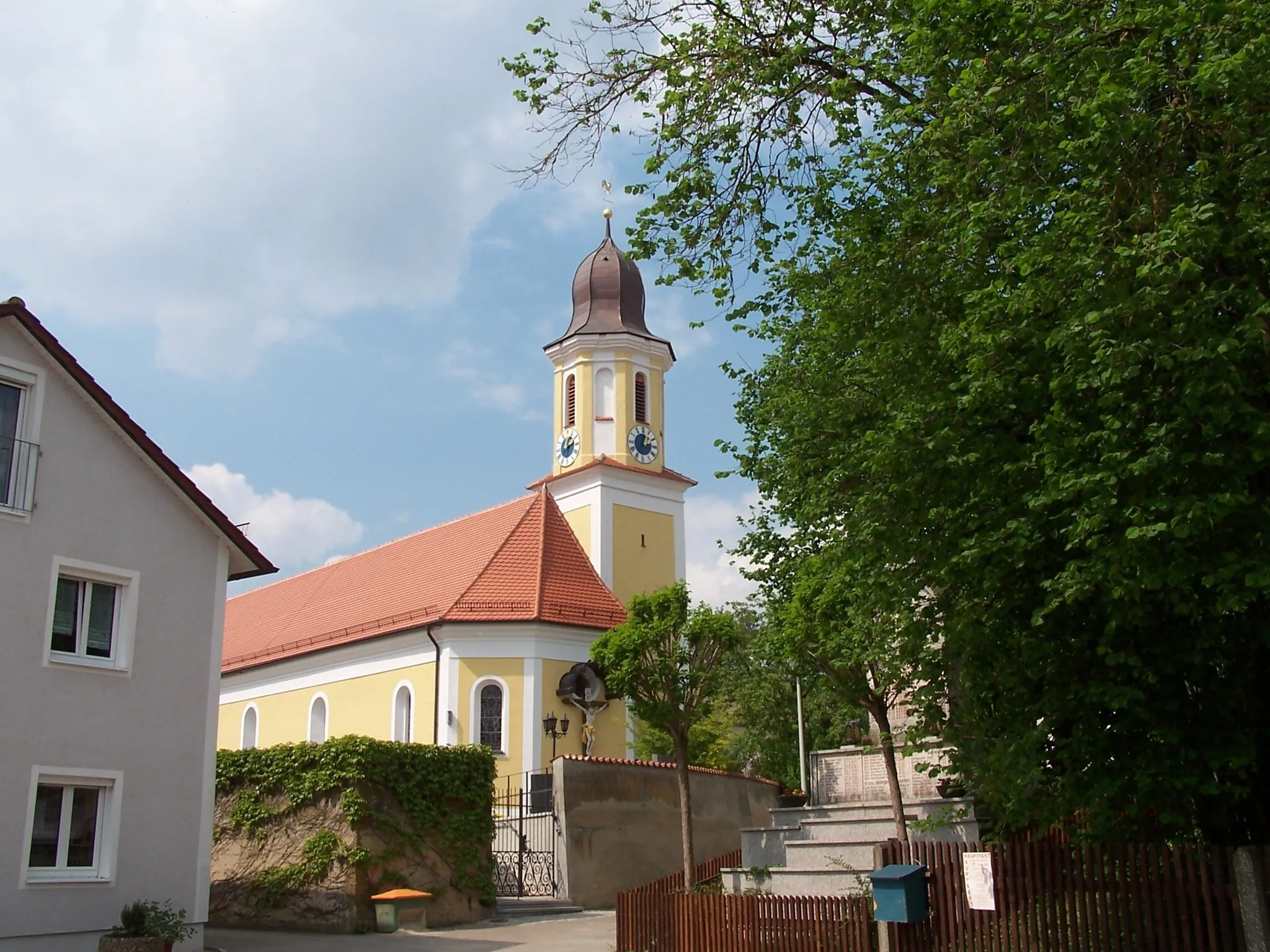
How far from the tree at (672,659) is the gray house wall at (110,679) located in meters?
6.29

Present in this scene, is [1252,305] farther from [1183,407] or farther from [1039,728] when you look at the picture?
[1039,728]

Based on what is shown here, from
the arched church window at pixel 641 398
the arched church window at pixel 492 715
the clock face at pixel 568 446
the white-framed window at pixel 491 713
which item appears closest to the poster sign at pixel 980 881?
the white-framed window at pixel 491 713

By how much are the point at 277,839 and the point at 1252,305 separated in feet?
50.7

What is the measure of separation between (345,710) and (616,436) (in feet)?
39.8

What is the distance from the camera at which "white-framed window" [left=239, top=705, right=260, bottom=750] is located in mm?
39625

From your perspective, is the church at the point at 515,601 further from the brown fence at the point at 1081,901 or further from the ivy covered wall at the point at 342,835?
the brown fence at the point at 1081,901

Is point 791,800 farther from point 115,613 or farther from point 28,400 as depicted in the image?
point 28,400

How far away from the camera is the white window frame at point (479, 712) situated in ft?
105

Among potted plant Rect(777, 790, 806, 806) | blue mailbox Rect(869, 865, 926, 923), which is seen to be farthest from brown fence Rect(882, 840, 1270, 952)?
potted plant Rect(777, 790, 806, 806)

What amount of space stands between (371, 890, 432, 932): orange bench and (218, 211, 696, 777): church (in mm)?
13659

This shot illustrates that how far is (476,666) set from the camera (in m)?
32.7

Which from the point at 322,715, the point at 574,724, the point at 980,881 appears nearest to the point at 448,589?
the point at 574,724

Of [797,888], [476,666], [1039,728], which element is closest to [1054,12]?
[1039,728]

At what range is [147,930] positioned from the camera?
1467 centimetres
